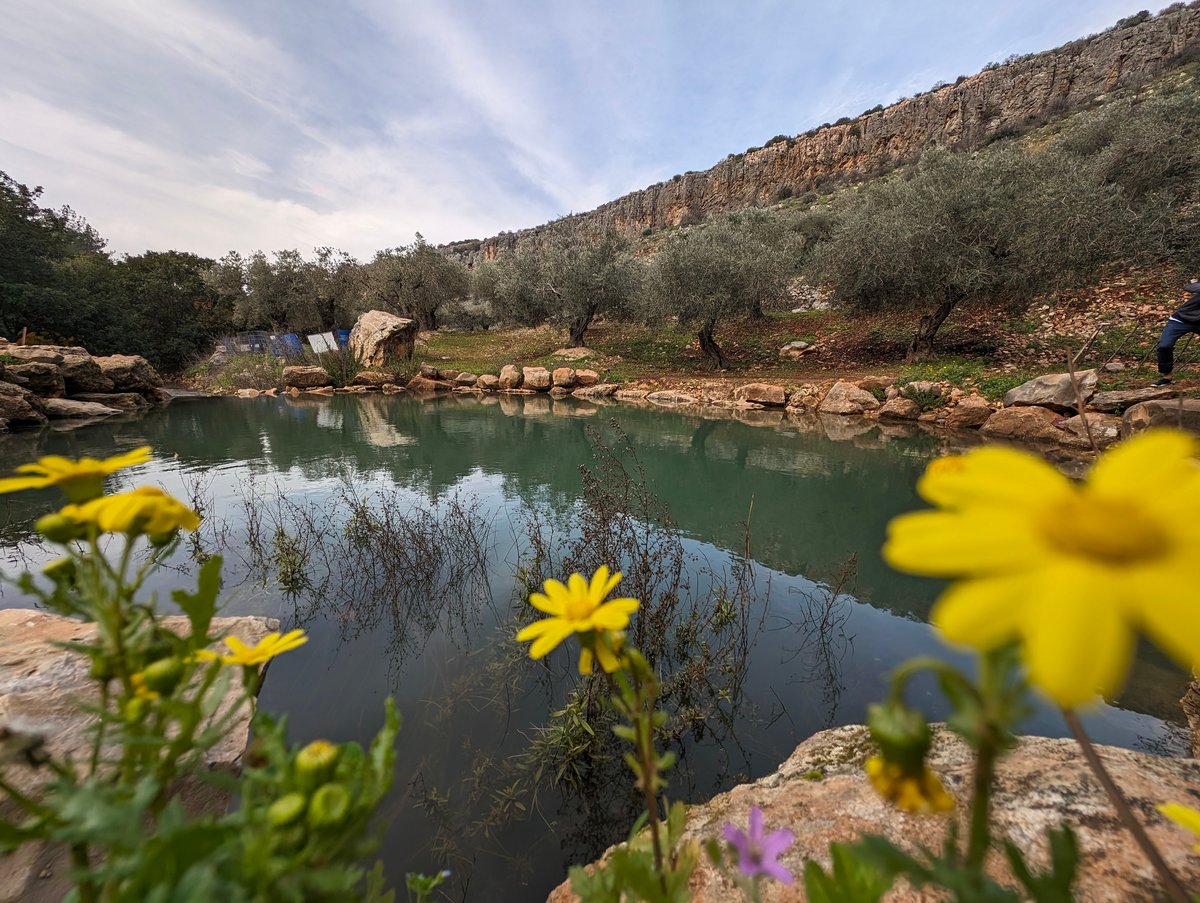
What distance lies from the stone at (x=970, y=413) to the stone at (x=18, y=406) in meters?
23.8

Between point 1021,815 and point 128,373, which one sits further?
point 128,373

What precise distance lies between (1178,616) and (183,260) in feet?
144

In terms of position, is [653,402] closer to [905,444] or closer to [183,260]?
[905,444]

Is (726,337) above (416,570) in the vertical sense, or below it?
above

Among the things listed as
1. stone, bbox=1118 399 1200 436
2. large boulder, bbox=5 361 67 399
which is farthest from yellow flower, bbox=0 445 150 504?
large boulder, bbox=5 361 67 399

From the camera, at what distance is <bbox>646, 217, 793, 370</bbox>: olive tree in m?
17.8

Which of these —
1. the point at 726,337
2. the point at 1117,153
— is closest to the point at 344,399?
the point at 726,337

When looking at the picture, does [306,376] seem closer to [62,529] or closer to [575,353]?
[575,353]

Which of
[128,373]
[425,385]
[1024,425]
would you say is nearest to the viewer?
[1024,425]

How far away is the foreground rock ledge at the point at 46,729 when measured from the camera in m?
1.35

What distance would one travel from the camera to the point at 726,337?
21.8m

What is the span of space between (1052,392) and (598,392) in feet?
41.7

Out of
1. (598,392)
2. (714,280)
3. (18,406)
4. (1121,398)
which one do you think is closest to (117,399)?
(18,406)

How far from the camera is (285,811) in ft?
1.73
